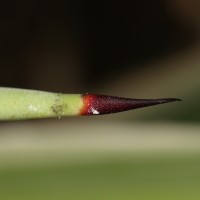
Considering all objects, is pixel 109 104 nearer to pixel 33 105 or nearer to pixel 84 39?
pixel 33 105

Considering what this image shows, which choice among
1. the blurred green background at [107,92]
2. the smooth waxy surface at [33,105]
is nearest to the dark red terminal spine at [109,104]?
the smooth waxy surface at [33,105]

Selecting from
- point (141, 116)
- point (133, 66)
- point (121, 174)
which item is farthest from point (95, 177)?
point (133, 66)

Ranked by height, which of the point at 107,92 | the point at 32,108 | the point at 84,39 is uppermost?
the point at 84,39

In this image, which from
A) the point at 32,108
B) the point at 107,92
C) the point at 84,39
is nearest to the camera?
the point at 32,108

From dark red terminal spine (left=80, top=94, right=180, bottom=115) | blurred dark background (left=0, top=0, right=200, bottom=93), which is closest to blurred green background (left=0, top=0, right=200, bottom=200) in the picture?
blurred dark background (left=0, top=0, right=200, bottom=93)

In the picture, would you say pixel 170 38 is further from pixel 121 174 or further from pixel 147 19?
pixel 121 174

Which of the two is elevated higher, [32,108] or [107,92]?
[107,92]

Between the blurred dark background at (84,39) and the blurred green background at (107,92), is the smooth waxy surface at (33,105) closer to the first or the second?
the blurred green background at (107,92)

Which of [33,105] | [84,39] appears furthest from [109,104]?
[84,39]
